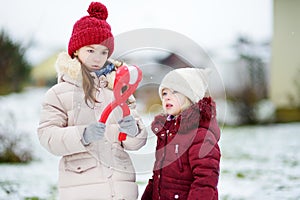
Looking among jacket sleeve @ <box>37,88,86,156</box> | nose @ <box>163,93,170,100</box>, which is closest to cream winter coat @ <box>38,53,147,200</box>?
jacket sleeve @ <box>37,88,86,156</box>

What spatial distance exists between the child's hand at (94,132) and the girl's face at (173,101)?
0.24 m

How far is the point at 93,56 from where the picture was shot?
1668 millimetres

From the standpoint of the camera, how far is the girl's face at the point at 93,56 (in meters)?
1.67

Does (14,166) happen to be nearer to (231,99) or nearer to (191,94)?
(191,94)

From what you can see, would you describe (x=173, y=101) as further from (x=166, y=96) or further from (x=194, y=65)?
(x=194, y=65)

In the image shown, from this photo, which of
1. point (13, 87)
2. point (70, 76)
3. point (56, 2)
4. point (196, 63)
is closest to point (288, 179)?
point (196, 63)

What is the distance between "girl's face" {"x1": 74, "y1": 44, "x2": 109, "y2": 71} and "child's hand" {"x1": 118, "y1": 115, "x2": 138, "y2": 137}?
0.20 m

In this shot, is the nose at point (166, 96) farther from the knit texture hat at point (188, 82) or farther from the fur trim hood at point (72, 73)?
the fur trim hood at point (72, 73)

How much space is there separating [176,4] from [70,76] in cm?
374

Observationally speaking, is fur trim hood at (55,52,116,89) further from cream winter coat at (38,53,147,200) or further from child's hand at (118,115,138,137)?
child's hand at (118,115,138,137)

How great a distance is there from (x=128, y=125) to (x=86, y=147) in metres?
0.15

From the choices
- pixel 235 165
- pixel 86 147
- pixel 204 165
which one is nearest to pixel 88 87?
pixel 86 147

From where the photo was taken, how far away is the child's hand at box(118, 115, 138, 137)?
5.26ft

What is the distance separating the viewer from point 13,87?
5793 mm
